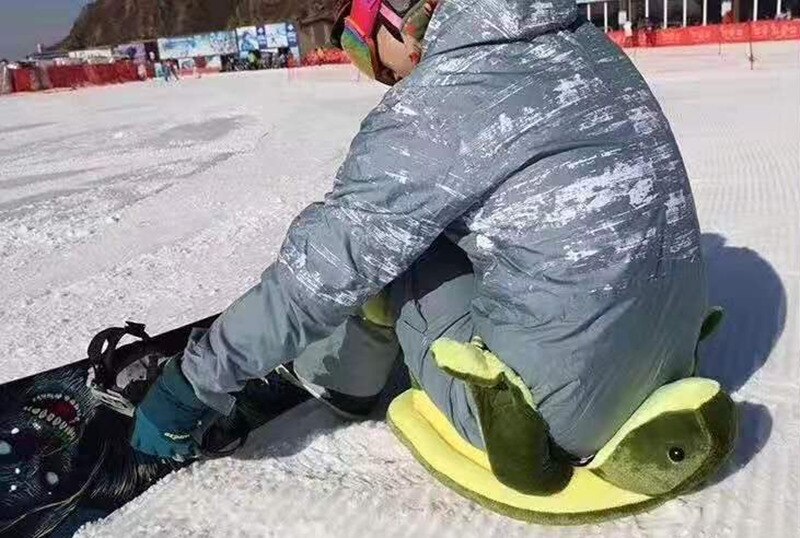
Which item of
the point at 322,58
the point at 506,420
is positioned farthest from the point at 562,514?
the point at 322,58

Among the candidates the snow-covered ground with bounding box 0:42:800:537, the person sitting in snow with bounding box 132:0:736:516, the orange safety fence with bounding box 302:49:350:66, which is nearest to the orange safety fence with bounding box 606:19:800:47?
the orange safety fence with bounding box 302:49:350:66

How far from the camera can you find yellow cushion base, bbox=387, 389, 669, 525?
157cm

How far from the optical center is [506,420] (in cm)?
149

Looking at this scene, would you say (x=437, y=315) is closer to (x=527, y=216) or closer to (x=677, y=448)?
(x=527, y=216)

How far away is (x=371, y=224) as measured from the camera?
145 cm

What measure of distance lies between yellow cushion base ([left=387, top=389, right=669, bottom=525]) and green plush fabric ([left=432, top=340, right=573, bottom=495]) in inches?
1.6

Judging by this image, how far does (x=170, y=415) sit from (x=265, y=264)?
202cm

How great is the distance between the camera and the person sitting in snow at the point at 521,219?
137cm

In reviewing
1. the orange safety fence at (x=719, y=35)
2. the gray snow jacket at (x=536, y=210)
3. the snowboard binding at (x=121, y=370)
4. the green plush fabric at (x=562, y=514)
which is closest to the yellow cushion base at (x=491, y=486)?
the green plush fabric at (x=562, y=514)

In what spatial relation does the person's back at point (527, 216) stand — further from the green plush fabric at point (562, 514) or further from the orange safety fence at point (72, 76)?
the orange safety fence at point (72, 76)

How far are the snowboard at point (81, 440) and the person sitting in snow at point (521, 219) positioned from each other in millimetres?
364

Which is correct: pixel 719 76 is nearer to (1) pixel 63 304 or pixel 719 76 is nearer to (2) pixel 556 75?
(1) pixel 63 304

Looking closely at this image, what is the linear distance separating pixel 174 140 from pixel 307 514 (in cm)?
834

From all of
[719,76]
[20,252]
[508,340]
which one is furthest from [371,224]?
[719,76]
